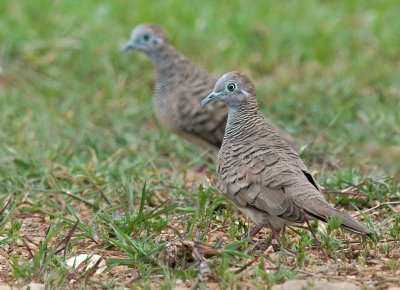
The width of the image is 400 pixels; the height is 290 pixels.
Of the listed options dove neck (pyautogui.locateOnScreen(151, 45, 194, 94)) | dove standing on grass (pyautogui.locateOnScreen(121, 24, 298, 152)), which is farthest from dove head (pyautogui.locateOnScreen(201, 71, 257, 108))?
dove neck (pyautogui.locateOnScreen(151, 45, 194, 94))

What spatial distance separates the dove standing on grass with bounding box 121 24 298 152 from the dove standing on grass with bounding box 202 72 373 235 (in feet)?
4.36

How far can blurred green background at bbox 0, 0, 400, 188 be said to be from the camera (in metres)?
6.52

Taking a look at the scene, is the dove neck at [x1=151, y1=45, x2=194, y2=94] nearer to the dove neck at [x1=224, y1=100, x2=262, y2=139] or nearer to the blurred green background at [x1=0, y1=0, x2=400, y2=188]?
the blurred green background at [x1=0, y1=0, x2=400, y2=188]

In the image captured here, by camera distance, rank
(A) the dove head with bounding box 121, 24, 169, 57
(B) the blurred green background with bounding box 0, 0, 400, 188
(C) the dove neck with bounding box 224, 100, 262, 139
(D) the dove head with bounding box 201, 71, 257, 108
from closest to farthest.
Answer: (C) the dove neck with bounding box 224, 100, 262, 139 → (D) the dove head with bounding box 201, 71, 257, 108 → (B) the blurred green background with bounding box 0, 0, 400, 188 → (A) the dove head with bounding box 121, 24, 169, 57

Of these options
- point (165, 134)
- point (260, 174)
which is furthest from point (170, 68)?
point (260, 174)

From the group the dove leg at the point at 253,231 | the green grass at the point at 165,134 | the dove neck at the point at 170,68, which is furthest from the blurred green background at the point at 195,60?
the dove leg at the point at 253,231

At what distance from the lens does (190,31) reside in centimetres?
874

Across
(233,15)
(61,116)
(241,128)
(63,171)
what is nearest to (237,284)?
(241,128)

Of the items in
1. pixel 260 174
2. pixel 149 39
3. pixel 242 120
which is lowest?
pixel 260 174

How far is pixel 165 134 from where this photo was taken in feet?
23.3

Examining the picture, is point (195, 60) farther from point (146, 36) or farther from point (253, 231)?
point (253, 231)

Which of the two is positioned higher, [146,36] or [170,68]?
[146,36]

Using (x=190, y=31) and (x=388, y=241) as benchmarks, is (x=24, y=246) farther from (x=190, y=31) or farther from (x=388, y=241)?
(x=190, y=31)

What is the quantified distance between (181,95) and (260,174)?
265cm
